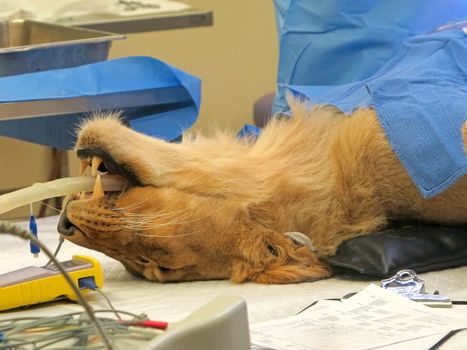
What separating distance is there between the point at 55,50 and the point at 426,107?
96cm

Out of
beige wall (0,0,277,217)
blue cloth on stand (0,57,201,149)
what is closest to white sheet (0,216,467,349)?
blue cloth on stand (0,57,201,149)

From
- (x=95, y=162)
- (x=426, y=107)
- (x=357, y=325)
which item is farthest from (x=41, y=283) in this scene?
(x=426, y=107)

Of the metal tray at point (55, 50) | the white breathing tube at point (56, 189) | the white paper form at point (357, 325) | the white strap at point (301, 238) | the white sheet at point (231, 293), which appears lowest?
the white sheet at point (231, 293)

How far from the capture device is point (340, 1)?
207 centimetres

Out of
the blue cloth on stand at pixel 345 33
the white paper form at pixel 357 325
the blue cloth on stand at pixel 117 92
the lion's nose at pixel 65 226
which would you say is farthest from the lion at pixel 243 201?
the blue cloth on stand at pixel 117 92

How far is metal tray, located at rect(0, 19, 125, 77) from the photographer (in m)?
2.05

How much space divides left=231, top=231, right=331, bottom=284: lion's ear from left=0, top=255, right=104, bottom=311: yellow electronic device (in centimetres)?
22

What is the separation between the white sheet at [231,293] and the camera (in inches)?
51.5

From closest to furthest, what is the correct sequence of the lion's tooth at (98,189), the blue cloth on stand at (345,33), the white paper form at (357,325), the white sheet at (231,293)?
the white paper form at (357,325) < the white sheet at (231,293) < the lion's tooth at (98,189) < the blue cloth on stand at (345,33)

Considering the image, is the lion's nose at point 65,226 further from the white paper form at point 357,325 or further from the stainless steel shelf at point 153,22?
the stainless steel shelf at point 153,22

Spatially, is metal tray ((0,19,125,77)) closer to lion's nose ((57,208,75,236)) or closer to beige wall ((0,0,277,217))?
lion's nose ((57,208,75,236))

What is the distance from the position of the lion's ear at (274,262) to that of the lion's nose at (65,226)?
25 centimetres

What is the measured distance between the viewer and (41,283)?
1.34m

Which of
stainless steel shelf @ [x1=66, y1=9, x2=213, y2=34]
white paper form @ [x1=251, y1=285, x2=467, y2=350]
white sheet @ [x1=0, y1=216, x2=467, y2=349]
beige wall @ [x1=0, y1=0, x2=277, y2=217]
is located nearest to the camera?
white paper form @ [x1=251, y1=285, x2=467, y2=350]
